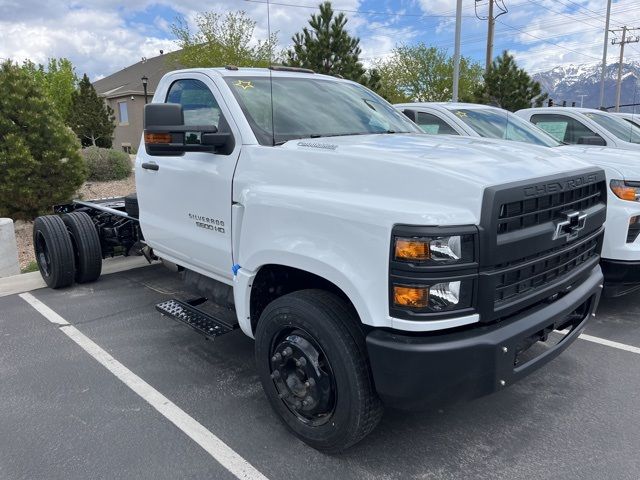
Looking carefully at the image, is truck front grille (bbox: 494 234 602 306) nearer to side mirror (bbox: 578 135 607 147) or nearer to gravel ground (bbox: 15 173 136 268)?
side mirror (bbox: 578 135 607 147)

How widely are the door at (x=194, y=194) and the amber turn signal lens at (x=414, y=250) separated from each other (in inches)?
56.7

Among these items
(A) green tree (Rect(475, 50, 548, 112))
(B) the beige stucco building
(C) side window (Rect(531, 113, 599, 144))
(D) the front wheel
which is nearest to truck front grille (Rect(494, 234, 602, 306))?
(D) the front wheel

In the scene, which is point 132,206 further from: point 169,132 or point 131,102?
point 131,102

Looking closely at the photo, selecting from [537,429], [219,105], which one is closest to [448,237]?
[537,429]

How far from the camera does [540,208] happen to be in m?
2.60

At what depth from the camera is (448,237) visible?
2.29 meters

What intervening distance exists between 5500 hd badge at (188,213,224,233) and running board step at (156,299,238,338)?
2.15ft

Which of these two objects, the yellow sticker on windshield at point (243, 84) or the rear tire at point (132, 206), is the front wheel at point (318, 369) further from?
the rear tire at point (132, 206)

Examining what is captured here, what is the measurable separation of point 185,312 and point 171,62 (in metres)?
33.4

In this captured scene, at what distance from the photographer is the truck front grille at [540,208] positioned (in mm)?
2422

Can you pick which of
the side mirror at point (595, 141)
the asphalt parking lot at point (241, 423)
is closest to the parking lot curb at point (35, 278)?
the asphalt parking lot at point (241, 423)

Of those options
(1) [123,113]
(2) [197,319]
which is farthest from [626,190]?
(1) [123,113]

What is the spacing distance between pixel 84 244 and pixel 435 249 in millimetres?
4606

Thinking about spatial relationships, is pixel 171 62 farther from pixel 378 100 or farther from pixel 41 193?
pixel 378 100
